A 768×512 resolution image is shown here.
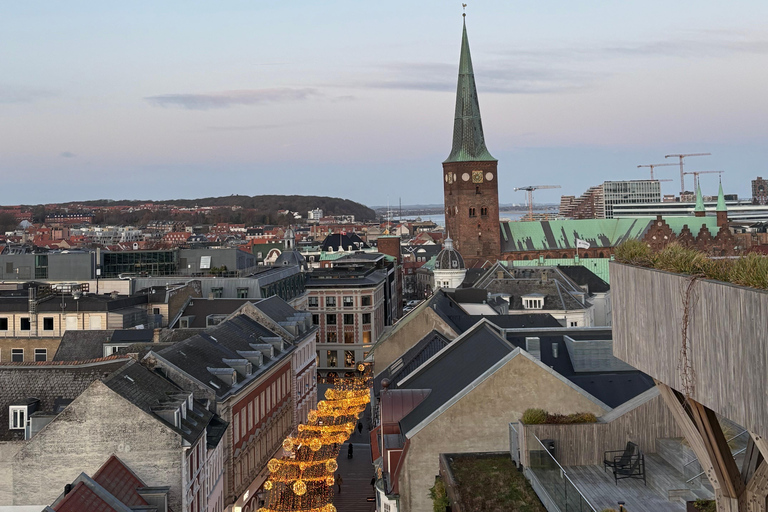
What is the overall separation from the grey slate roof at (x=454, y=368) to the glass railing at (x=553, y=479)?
271 inches

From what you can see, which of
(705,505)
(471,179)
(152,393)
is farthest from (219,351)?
(471,179)

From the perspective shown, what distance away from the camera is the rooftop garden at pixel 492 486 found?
2122 cm

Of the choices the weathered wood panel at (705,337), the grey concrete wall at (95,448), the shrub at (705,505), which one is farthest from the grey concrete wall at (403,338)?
the shrub at (705,505)

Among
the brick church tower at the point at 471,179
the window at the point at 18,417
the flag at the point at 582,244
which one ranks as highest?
the brick church tower at the point at 471,179

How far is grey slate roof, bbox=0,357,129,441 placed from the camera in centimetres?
3466

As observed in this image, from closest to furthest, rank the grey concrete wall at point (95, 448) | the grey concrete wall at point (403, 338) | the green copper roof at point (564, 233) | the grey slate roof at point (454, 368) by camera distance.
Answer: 1. the grey slate roof at point (454, 368)
2. the grey concrete wall at point (95, 448)
3. the grey concrete wall at point (403, 338)
4. the green copper roof at point (564, 233)

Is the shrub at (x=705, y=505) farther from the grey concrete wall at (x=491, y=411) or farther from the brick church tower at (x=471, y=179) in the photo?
the brick church tower at (x=471, y=179)

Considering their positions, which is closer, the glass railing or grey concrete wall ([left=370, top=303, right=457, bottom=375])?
the glass railing

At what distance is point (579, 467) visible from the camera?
70.3ft

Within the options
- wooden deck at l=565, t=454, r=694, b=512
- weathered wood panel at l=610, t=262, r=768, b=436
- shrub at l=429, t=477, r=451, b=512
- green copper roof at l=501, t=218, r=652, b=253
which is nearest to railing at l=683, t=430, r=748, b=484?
wooden deck at l=565, t=454, r=694, b=512

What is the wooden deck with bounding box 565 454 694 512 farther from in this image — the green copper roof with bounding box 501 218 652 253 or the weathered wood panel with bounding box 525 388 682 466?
the green copper roof with bounding box 501 218 652 253

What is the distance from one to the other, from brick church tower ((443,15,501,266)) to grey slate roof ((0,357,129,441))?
100083 millimetres

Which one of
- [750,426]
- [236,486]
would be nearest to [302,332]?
[236,486]

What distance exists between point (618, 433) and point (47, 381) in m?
22.6
